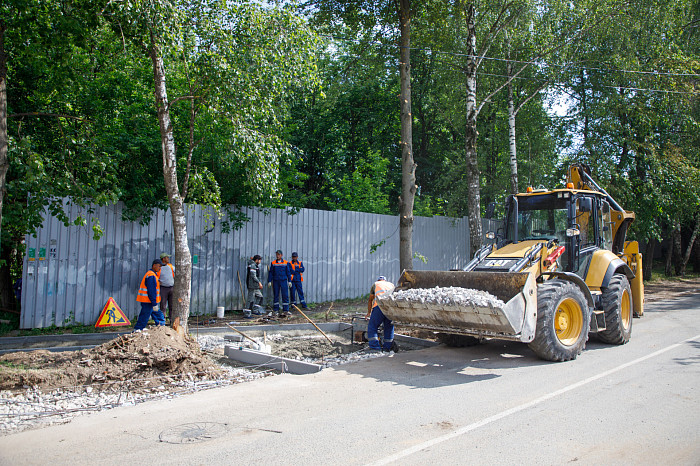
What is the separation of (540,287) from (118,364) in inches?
263

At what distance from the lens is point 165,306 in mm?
11812

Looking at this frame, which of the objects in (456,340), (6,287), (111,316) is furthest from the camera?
(6,287)

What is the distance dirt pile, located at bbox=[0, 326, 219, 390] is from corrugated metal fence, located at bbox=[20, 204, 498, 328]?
11.5 ft

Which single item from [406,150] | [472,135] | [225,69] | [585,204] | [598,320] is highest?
[472,135]

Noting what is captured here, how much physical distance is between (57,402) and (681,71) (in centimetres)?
2234

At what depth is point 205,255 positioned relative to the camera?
13.8 metres

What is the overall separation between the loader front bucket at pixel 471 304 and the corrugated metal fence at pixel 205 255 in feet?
18.6

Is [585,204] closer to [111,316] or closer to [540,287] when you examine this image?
[540,287]

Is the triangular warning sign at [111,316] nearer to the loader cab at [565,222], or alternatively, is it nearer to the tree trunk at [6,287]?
the tree trunk at [6,287]

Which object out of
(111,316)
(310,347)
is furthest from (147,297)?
(310,347)

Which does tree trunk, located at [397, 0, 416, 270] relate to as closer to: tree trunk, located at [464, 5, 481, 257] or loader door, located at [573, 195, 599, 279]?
tree trunk, located at [464, 5, 481, 257]

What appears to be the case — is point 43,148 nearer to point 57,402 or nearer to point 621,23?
point 57,402

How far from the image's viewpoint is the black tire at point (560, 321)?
7.97 meters

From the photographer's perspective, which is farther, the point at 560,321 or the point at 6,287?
the point at 6,287
